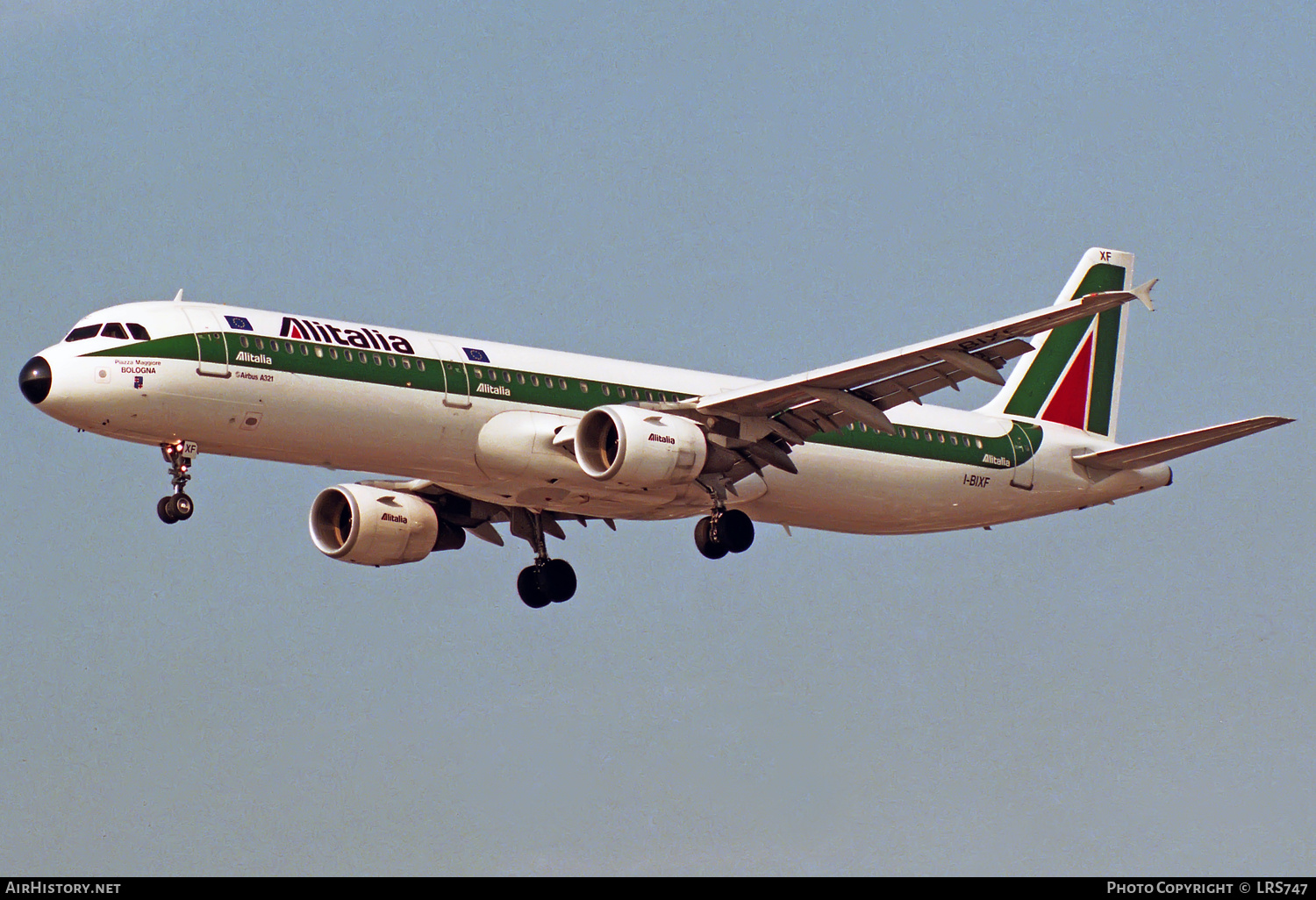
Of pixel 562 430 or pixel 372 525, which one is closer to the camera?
pixel 562 430

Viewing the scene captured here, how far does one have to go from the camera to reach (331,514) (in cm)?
4684

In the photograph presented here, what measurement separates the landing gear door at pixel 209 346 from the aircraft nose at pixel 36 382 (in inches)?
112

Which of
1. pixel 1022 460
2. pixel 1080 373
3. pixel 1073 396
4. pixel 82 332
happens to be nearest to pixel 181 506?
pixel 82 332

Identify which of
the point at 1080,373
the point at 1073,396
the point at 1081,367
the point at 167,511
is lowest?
the point at 167,511

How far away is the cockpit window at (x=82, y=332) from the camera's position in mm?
38500

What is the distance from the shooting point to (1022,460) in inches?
1921

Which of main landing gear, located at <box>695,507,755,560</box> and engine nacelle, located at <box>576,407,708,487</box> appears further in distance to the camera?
main landing gear, located at <box>695,507,755,560</box>

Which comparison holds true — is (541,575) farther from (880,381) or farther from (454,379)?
(880,381)

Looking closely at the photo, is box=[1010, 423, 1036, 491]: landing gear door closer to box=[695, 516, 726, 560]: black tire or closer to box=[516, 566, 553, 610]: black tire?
box=[695, 516, 726, 560]: black tire

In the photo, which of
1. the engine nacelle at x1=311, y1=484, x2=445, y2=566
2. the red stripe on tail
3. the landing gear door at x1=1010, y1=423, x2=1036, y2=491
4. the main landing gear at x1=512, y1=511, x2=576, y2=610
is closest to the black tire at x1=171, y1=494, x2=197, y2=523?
the engine nacelle at x1=311, y1=484, x2=445, y2=566

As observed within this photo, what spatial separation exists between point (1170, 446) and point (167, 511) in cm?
2326

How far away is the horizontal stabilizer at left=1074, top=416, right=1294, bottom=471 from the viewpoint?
42062mm

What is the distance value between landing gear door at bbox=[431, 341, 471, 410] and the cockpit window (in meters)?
6.87

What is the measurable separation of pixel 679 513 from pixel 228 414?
35.4ft
